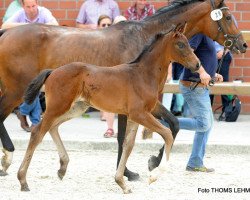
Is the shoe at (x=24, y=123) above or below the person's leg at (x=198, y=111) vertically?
below

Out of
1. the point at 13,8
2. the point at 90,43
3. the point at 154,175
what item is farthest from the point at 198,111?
the point at 13,8

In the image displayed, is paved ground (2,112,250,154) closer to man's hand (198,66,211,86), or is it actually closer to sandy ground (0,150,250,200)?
sandy ground (0,150,250,200)

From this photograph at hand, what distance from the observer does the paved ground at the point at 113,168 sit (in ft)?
28.2

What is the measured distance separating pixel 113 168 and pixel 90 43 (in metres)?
1.49

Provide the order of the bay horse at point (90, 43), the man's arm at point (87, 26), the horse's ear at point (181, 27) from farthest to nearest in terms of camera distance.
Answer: the man's arm at point (87, 26) < the bay horse at point (90, 43) < the horse's ear at point (181, 27)

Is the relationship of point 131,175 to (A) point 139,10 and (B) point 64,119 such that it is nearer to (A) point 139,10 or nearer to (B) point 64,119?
(B) point 64,119

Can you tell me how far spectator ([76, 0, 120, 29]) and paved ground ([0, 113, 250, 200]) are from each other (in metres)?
1.57

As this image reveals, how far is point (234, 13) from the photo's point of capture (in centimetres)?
1446

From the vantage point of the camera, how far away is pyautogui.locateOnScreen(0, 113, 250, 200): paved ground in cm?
859

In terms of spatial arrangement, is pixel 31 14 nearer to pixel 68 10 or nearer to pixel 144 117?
pixel 68 10

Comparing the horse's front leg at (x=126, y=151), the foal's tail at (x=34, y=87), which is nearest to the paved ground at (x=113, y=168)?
the horse's front leg at (x=126, y=151)

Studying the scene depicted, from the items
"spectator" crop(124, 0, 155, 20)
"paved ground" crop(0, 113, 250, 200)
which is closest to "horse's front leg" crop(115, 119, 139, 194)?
"paved ground" crop(0, 113, 250, 200)

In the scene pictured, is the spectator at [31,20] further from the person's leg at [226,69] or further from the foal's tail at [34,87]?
the foal's tail at [34,87]

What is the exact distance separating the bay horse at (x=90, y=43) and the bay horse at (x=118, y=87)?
702mm
